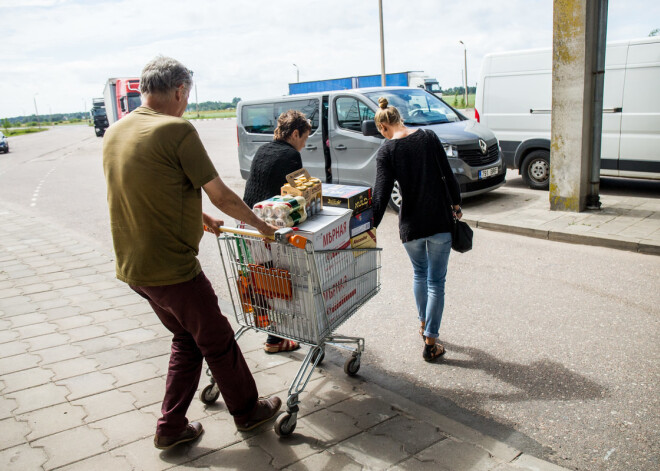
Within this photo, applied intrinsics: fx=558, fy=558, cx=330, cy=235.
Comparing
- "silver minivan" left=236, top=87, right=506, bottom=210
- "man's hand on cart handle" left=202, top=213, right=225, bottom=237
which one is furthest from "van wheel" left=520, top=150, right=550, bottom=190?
"man's hand on cart handle" left=202, top=213, right=225, bottom=237

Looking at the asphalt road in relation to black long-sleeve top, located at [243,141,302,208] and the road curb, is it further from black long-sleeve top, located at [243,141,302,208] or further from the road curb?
black long-sleeve top, located at [243,141,302,208]

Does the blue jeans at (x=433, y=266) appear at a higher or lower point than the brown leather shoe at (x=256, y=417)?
higher

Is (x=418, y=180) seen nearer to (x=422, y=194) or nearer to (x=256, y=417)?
(x=422, y=194)

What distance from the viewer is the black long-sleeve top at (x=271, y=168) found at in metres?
4.04

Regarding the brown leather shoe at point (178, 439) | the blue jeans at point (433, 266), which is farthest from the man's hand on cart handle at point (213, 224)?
the blue jeans at point (433, 266)

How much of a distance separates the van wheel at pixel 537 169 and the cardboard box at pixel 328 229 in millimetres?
7952

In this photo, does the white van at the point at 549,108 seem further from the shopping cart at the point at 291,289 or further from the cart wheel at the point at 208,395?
the cart wheel at the point at 208,395

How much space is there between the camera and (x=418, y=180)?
3.87 meters

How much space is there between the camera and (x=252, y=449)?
3016 mm

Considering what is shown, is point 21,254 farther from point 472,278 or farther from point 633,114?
point 633,114

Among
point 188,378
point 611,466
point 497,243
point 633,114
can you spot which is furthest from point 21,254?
point 633,114

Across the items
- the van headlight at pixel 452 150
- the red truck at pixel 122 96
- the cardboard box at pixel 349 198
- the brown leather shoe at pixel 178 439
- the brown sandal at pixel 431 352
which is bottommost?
the brown sandal at pixel 431 352

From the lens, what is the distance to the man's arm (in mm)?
2803

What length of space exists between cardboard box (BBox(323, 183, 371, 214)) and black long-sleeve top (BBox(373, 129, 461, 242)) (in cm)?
14
